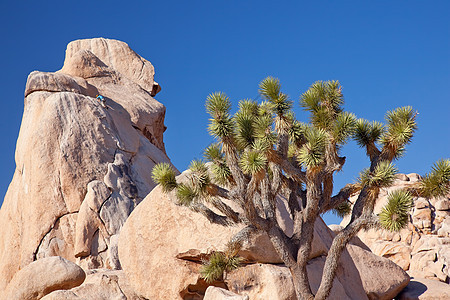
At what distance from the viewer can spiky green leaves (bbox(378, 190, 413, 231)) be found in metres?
9.73

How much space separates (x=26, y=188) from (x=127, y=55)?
9.77 metres

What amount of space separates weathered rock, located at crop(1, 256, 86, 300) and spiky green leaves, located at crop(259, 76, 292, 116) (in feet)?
21.5

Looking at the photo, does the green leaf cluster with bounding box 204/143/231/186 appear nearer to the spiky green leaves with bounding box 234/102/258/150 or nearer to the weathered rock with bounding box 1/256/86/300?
the spiky green leaves with bounding box 234/102/258/150

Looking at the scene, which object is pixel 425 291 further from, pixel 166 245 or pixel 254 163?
pixel 254 163

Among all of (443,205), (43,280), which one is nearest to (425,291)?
(443,205)

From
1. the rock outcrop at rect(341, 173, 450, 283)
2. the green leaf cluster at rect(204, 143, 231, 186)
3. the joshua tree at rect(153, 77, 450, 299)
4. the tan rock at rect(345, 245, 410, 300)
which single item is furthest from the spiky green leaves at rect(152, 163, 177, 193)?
the rock outcrop at rect(341, 173, 450, 283)

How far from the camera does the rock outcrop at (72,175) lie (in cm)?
1708

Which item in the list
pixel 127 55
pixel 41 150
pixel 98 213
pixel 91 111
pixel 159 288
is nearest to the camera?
pixel 159 288

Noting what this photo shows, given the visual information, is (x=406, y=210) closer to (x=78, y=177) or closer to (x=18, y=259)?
(x=78, y=177)

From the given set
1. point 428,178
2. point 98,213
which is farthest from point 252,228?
point 98,213

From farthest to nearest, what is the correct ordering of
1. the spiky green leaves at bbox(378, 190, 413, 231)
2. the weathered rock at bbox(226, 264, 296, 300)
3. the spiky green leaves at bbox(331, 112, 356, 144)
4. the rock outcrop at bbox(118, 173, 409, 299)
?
the rock outcrop at bbox(118, 173, 409, 299) → the weathered rock at bbox(226, 264, 296, 300) → the spiky green leaves at bbox(331, 112, 356, 144) → the spiky green leaves at bbox(378, 190, 413, 231)

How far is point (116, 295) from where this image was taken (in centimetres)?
1324

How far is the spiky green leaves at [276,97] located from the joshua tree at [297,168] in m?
0.02

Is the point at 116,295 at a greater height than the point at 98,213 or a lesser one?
lesser
